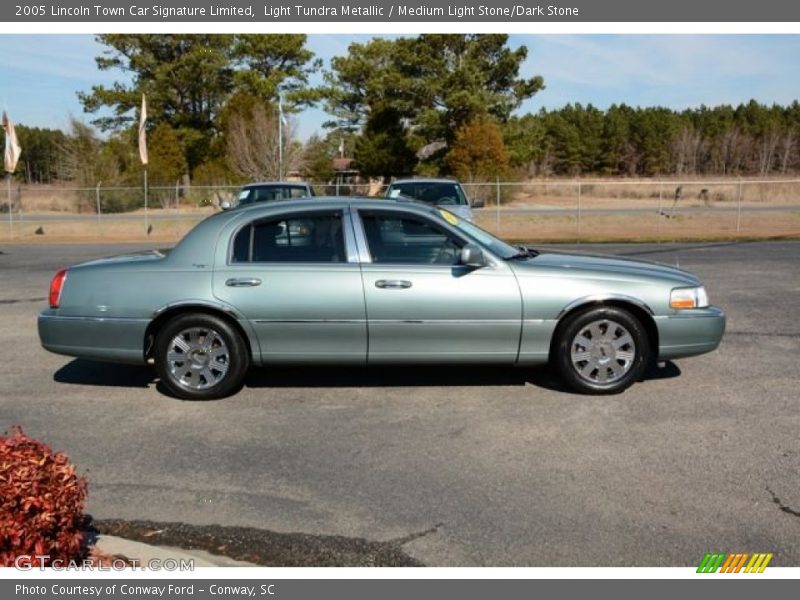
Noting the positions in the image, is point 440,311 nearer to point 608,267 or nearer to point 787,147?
point 608,267

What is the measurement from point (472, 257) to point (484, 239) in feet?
2.26

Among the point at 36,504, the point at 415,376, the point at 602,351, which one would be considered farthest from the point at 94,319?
the point at 602,351

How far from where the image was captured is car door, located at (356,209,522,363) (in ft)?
20.4

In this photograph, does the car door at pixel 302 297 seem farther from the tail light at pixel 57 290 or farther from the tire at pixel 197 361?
the tail light at pixel 57 290

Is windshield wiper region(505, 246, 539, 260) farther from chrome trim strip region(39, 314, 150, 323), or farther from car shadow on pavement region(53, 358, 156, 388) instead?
car shadow on pavement region(53, 358, 156, 388)

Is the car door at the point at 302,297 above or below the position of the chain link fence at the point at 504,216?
below

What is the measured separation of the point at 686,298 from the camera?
251 inches

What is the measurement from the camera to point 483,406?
6148mm

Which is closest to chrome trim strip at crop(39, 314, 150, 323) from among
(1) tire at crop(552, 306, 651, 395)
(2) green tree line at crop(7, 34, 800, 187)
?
(1) tire at crop(552, 306, 651, 395)

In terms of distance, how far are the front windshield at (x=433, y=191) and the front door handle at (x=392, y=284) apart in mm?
9405

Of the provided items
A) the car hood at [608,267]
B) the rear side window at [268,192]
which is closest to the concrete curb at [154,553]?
the car hood at [608,267]

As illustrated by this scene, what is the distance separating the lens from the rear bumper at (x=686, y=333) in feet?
20.7

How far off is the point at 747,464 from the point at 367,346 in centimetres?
279
